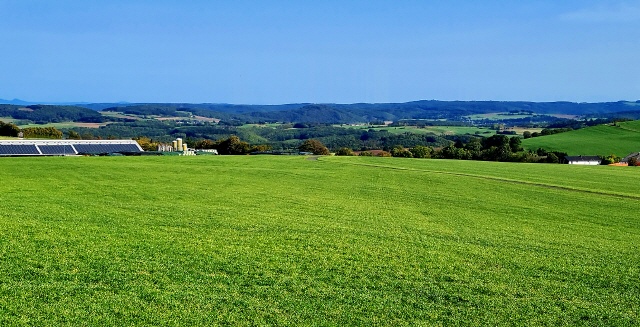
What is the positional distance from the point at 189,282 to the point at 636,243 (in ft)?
53.0

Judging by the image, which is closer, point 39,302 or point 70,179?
point 39,302

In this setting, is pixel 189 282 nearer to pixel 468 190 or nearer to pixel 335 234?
pixel 335 234

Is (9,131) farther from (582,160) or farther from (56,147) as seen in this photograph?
(582,160)

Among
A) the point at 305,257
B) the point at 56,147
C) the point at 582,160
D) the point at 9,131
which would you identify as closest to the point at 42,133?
the point at 9,131

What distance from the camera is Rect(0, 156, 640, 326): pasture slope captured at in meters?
11.3

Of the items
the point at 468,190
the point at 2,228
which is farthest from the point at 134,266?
the point at 468,190

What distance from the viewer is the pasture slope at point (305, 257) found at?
11336 millimetres

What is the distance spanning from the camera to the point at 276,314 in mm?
11039

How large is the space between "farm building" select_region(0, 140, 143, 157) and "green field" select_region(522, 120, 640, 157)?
74149 mm

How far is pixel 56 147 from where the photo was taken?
68.2 m

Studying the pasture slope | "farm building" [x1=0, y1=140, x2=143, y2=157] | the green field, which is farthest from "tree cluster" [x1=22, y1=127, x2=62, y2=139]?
the green field

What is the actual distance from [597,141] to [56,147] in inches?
3996

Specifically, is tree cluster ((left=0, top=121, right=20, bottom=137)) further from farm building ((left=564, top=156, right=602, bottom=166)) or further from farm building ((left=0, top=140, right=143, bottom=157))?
farm building ((left=564, top=156, right=602, bottom=166))

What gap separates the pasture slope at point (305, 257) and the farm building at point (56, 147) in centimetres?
3714
